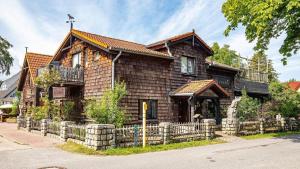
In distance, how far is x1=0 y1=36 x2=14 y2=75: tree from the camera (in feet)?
121

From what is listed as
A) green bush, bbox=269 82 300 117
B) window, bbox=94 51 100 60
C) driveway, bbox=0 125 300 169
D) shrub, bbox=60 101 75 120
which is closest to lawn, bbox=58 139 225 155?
driveway, bbox=0 125 300 169

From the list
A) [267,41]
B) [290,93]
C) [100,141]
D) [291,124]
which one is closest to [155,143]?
[100,141]

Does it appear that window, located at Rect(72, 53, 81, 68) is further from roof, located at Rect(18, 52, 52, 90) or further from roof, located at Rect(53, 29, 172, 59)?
roof, located at Rect(18, 52, 52, 90)

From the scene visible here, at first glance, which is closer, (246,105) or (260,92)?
(246,105)

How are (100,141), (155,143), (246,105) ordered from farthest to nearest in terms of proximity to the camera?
1. (246,105)
2. (155,143)
3. (100,141)

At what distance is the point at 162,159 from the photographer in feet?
35.5

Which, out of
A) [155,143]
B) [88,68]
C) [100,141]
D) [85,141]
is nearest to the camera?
[100,141]

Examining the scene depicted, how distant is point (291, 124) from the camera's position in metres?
23.9

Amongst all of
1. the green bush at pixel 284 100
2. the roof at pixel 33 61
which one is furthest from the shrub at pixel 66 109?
the green bush at pixel 284 100

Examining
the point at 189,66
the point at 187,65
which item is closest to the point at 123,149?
the point at 187,65

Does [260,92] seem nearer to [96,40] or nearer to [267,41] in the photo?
[267,41]

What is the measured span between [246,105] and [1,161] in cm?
1843

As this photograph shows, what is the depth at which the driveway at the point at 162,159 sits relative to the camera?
952cm

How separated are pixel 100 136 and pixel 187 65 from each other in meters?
12.2
